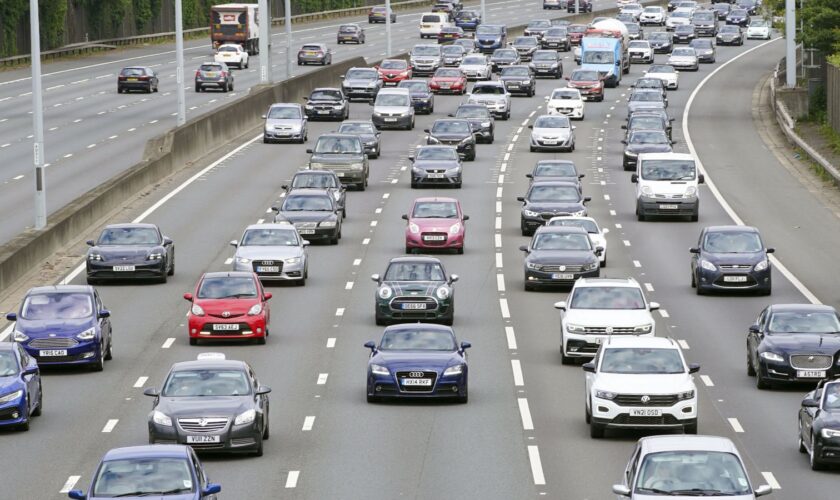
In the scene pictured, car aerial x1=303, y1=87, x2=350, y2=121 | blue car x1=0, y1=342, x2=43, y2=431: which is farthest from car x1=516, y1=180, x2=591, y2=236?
car aerial x1=303, y1=87, x2=350, y2=121

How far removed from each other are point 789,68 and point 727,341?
50.0 meters

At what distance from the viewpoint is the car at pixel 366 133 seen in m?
66.2

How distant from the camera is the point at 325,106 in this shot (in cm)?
Answer: 7762

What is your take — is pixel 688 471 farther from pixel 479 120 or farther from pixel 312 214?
pixel 479 120

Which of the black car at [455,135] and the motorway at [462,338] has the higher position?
the black car at [455,135]

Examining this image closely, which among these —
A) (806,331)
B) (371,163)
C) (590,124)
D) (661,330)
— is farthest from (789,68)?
(806,331)

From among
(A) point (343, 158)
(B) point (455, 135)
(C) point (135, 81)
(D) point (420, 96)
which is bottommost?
(A) point (343, 158)

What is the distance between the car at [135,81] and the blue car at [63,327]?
197ft

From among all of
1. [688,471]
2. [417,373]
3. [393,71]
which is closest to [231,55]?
[393,71]

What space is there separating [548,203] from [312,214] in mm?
6521

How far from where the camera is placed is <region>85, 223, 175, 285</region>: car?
139 feet

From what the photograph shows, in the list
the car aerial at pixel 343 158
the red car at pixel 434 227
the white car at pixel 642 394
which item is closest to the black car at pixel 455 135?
the car aerial at pixel 343 158

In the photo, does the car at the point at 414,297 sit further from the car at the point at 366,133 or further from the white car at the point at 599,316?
the car at the point at 366,133

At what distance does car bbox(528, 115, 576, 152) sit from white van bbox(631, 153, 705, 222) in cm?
1489
